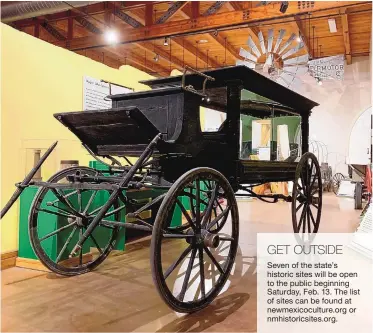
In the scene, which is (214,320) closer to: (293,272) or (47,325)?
(293,272)

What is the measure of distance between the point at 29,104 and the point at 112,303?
2.19 metres

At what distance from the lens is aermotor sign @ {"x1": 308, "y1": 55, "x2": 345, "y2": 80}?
9586mm

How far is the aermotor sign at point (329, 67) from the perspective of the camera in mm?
9586

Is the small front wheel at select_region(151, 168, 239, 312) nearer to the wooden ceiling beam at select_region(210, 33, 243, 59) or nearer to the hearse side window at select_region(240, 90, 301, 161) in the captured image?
the hearse side window at select_region(240, 90, 301, 161)

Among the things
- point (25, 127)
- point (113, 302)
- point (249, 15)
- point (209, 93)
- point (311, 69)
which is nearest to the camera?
point (113, 302)

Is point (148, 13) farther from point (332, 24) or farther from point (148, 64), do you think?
point (148, 64)

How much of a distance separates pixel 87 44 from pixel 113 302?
760cm

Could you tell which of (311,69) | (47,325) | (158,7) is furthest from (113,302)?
(311,69)

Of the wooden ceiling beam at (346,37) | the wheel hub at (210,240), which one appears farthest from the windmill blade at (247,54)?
the wheel hub at (210,240)

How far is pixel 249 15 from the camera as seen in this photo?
6844 millimetres

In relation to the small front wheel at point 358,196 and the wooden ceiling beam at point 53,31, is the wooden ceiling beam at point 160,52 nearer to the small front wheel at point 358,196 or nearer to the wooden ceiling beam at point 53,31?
the wooden ceiling beam at point 53,31

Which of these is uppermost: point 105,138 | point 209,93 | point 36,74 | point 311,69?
point 311,69

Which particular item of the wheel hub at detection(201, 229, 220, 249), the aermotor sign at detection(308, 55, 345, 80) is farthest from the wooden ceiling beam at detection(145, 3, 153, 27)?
the wheel hub at detection(201, 229, 220, 249)

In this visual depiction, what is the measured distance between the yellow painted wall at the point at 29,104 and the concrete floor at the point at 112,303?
88 cm
